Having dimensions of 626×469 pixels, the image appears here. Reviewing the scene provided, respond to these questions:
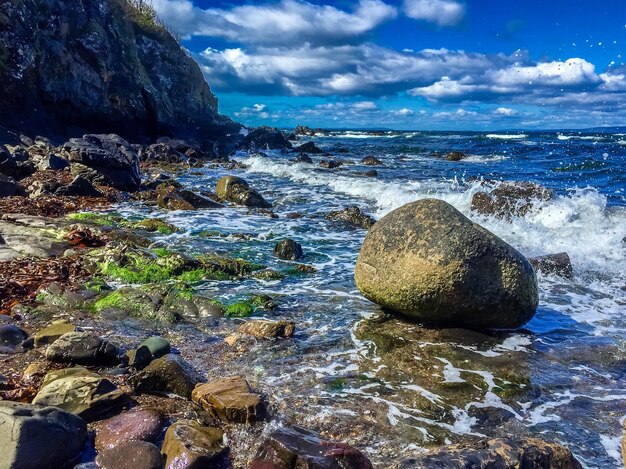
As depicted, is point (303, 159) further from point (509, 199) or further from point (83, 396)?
point (83, 396)

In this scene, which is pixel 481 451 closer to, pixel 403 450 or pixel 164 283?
pixel 403 450

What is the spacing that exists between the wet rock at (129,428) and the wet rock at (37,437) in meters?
0.16

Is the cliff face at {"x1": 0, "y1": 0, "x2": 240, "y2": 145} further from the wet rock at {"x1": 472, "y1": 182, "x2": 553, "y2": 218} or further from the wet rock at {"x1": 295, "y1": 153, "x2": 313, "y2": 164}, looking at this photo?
the wet rock at {"x1": 472, "y1": 182, "x2": 553, "y2": 218}

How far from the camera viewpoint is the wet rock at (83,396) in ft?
12.8

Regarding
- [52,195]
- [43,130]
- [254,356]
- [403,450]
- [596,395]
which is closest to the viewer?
[403,450]

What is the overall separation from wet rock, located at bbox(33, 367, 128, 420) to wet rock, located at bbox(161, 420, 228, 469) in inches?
24.6

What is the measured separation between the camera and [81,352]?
15.9ft

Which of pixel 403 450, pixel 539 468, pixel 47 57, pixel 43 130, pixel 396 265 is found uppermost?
pixel 47 57

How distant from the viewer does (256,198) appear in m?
15.3

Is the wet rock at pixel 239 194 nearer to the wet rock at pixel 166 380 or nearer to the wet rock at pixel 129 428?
the wet rock at pixel 166 380

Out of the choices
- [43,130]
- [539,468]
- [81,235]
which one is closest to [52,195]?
[81,235]

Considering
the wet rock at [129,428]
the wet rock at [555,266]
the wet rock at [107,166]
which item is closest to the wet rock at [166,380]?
the wet rock at [129,428]

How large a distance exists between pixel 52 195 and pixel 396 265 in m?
10.9

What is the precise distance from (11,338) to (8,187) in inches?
375
